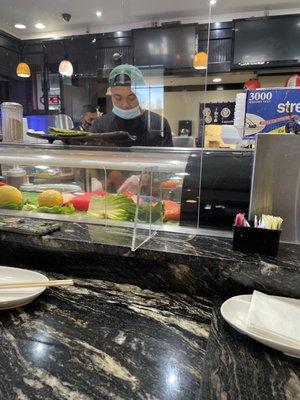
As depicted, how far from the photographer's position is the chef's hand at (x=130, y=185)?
1097mm

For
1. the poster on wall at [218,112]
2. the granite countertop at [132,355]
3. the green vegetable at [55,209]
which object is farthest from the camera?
the poster on wall at [218,112]

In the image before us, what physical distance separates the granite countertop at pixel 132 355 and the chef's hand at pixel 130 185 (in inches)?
15.8

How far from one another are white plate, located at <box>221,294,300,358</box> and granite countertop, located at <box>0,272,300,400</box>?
0.02m

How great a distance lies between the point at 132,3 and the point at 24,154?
3.78 metres

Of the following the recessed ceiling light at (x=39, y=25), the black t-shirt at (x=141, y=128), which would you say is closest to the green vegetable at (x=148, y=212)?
the black t-shirt at (x=141, y=128)

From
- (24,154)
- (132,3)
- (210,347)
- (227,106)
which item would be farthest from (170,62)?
(210,347)

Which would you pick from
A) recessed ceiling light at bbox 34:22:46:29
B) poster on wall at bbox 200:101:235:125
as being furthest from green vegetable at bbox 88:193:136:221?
poster on wall at bbox 200:101:235:125

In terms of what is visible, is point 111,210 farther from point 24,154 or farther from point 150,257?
point 24,154

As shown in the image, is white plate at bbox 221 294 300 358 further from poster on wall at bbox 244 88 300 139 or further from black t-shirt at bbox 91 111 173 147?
black t-shirt at bbox 91 111 173 147

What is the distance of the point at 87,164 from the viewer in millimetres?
1137

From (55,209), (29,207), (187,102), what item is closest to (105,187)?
(55,209)

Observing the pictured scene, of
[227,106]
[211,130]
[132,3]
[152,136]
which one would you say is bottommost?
[152,136]

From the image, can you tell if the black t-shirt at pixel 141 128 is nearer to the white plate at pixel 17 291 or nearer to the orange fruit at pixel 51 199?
the orange fruit at pixel 51 199

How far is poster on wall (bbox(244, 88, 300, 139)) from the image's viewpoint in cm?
93
